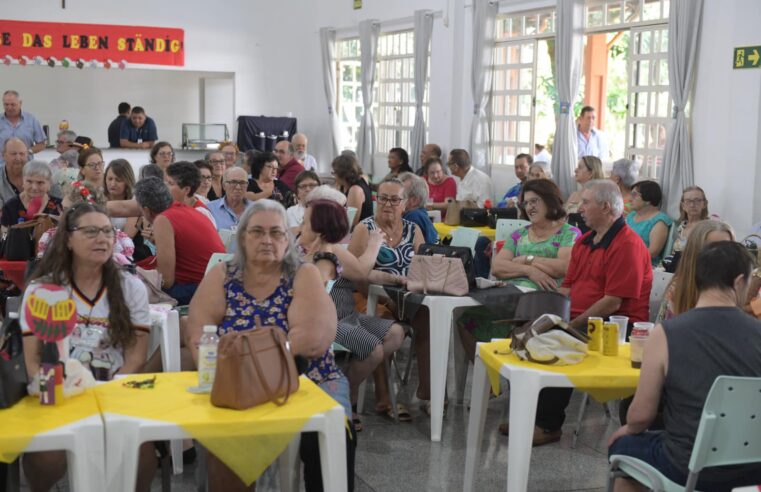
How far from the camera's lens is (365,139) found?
14.0 metres

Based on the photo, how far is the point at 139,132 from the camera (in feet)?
44.5

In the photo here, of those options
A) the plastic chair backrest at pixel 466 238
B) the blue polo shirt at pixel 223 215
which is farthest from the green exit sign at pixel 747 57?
the blue polo shirt at pixel 223 215

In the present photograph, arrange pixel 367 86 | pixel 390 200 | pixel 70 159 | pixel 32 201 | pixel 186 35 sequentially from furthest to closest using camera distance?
pixel 186 35 < pixel 367 86 < pixel 70 159 < pixel 32 201 < pixel 390 200

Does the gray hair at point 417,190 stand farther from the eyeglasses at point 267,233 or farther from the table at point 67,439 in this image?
the table at point 67,439

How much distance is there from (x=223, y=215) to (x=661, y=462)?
418 cm

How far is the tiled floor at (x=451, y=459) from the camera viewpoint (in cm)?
418

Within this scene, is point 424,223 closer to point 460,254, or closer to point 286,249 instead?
point 460,254

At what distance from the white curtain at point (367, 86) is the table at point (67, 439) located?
36.7 feet

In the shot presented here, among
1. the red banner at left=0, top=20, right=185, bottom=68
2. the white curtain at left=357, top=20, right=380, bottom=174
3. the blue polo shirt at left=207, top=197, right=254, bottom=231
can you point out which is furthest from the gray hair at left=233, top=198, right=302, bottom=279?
the red banner at left=0, top=20, right=185, bottom=68

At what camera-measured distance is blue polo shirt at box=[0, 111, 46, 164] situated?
10500mm

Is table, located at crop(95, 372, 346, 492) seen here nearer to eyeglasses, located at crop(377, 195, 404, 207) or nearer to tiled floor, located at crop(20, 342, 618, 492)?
tiled floor, located at crop(20, 342, 618, 492)

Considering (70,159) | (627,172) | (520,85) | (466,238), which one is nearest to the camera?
(466,238)

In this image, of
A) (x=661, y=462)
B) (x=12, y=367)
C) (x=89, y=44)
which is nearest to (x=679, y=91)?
(x=661, y=462)

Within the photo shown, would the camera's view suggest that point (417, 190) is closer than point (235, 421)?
No
